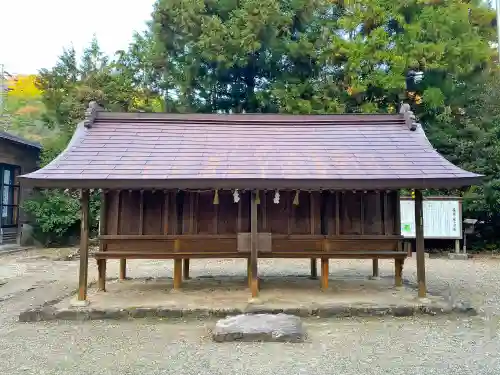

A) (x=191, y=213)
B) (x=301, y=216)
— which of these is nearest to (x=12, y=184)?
(x=191, y=213)

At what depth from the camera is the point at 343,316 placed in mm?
7328

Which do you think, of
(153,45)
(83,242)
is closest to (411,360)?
(83,242)

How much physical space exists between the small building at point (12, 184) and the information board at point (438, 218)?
16710 mm

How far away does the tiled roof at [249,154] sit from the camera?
23.9 ft

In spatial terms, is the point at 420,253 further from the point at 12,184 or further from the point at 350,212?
the point at 12,184

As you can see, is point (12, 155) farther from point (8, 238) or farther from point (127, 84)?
point (127, 84)

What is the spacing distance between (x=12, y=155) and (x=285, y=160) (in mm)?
16250

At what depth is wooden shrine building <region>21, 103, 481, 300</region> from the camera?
7.34 meters

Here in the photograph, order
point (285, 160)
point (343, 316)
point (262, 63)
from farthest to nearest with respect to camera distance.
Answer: point (262, 63), point (285, 160), point (343, 316)

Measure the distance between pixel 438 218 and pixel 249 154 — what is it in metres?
10.4

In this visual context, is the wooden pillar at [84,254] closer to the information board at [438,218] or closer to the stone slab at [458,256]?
the information board at [438,218]

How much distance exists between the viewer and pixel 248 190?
7.98 meters

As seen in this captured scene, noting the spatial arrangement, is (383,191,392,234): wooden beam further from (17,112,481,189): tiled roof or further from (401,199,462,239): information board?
(401,199,462,239): information board

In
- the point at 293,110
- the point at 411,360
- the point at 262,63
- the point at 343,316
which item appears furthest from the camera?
the point at 262,63
